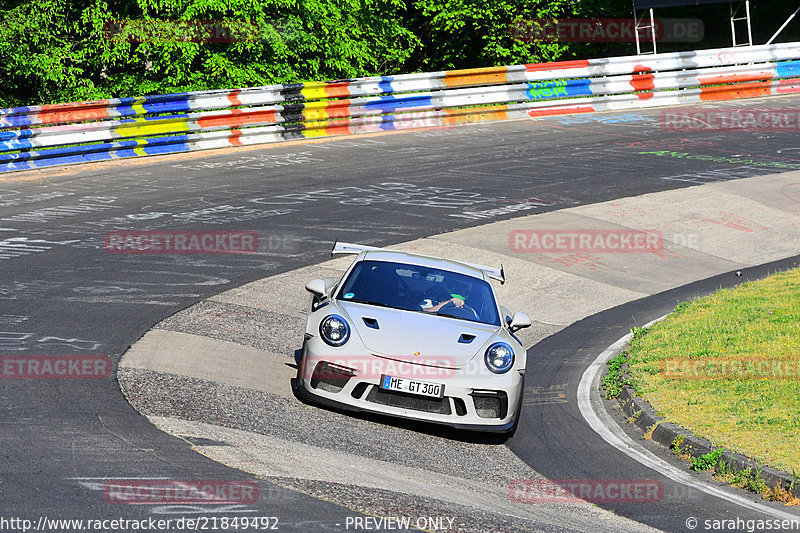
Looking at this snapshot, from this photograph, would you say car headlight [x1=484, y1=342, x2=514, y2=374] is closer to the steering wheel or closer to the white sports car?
the white sports car

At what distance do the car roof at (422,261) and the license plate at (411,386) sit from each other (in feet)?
6.04

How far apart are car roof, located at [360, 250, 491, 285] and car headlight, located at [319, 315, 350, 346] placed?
4.23 ft

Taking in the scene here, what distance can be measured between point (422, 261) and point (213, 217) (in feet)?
23.6

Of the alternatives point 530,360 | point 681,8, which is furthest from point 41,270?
point 681,8

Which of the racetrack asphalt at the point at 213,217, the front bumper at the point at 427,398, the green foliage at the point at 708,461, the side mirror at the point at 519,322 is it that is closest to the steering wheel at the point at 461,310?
the side mirror at the point at 519,322

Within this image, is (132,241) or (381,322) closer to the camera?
(381,322)

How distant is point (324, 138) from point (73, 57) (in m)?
6.55

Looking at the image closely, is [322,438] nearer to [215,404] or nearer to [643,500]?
[215,404]

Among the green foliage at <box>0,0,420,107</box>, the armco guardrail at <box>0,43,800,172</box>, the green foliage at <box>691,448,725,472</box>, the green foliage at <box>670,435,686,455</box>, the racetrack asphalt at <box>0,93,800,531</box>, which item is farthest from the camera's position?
the green foliage at <box>0,0,420,107</box>

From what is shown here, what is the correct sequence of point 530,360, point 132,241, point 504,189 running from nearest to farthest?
point 530,360 < point 132,241 < point 504,189

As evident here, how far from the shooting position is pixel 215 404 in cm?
812

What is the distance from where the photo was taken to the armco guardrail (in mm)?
20062

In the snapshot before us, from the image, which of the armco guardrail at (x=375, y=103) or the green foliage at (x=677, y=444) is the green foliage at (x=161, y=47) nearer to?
the armco guardrail at (x=375, y=103)

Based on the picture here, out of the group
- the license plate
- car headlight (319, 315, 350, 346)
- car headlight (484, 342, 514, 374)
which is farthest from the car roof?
the license plate
